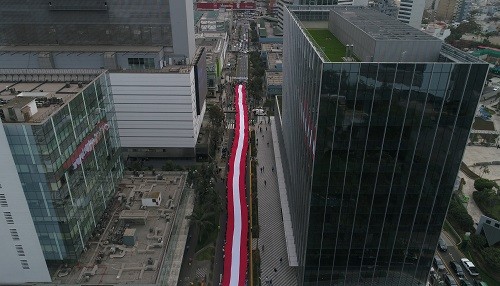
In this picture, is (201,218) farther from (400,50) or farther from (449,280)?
(449,280)

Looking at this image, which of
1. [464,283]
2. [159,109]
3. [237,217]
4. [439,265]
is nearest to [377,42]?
[237,217]

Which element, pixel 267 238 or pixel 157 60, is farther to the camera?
pixel 157 60

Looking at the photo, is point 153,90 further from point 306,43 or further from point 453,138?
point 453,138

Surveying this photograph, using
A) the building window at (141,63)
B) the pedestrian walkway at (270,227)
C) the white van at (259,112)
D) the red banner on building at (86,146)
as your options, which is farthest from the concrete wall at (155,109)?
the white van at (259,112)

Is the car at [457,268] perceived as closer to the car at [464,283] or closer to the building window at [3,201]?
the car at [464,283]

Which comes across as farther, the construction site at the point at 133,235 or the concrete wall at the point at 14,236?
the construction site at the point at 133,235

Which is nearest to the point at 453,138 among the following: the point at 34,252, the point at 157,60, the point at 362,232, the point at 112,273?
the point at 362,232

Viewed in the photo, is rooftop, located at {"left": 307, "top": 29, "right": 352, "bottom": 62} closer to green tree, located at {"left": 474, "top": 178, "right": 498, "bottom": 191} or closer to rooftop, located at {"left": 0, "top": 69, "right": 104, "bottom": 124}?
rooftop, located at {"left": 0, "top": 69, "right": 104, "bottom": 124}
